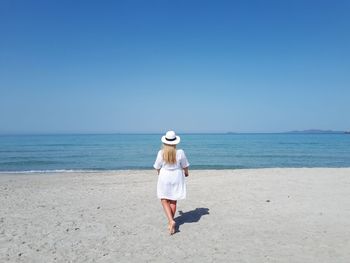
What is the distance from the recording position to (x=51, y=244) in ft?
18.0

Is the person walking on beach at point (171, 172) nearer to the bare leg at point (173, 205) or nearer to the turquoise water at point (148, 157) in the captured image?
the bare leg at point (173, 205)

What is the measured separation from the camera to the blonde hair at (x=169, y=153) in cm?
601

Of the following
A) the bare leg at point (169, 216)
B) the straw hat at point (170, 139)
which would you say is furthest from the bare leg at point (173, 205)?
the straw hat at point (170, 139)

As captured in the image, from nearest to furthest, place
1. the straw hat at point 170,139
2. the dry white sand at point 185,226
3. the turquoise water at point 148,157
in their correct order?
the dry white sand at point 185,226
the straw hat at point 170,139
the turquoise water at point 148,157

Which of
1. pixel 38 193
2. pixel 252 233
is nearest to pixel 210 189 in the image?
pixel 252 233

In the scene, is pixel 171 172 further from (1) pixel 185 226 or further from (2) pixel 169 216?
(1) pixel 185 226

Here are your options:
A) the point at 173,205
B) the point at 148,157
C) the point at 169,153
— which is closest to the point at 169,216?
the point at 173,205

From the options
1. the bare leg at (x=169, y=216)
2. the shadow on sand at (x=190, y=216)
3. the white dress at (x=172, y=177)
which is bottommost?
the shadow on sand at (x=190, y=216)

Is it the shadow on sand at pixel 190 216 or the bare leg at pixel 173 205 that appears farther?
the shadow on sand at pixel 190 216

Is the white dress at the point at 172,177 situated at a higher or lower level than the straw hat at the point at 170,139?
lower

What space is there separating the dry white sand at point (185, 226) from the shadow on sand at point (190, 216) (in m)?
0.02

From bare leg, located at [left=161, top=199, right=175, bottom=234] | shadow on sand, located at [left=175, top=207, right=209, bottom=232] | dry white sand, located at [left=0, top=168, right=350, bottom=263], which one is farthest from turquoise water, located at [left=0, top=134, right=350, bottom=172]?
bare leg, located at [left=161, top=199, right=175, bottom=234]

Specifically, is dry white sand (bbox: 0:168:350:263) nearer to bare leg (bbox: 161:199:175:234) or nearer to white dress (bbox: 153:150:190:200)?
bare leg (bbox: 161:199:175:234)

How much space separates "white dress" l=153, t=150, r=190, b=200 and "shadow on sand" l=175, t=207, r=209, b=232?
75 cm
